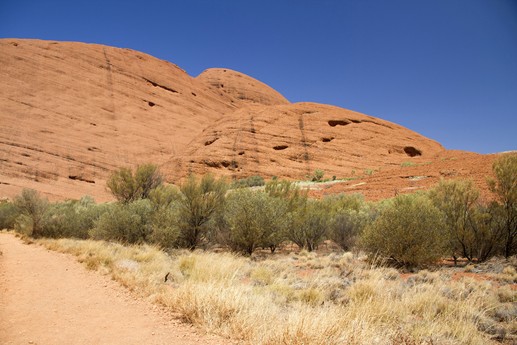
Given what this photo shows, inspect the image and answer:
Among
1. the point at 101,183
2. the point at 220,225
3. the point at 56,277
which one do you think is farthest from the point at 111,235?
the point at 101,183

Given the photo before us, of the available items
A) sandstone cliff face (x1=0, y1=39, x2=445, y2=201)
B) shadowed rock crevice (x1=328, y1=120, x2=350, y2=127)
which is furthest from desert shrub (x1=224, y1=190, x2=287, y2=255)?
shadowed rock crevice (x1=328, y1=120, x2=350, y2=127)

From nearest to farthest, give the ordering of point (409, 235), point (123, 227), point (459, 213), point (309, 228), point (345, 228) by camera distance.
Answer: point (409, 235) → point (459, 213) → point (123, 227) → point (345, 228) → point (309, 228)

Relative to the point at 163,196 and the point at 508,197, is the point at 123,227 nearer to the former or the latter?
the point at 163,196

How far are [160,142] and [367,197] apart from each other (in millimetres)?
30481

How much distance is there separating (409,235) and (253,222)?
4837mm

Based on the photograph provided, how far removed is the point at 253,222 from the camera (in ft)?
35.8

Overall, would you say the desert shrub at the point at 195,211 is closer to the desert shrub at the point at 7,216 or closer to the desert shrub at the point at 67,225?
the desert shrub at the point at 67,225

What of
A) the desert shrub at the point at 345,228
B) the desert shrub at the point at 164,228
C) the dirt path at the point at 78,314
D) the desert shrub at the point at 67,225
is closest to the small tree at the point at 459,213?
the desert shrub at the point at 345,228

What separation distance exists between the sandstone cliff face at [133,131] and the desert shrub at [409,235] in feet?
93.4

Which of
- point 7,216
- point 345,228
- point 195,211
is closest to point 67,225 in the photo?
point 195,211

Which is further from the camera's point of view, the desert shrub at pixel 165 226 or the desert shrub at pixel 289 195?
the desert shrub at pixel 289 195

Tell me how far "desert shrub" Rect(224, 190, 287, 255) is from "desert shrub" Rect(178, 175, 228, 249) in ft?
4.46

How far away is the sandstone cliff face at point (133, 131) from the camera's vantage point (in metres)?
33.2

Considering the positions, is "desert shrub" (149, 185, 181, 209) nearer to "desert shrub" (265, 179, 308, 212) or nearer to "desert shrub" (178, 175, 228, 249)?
"desert shrub" (178, 175, 228, 249)
